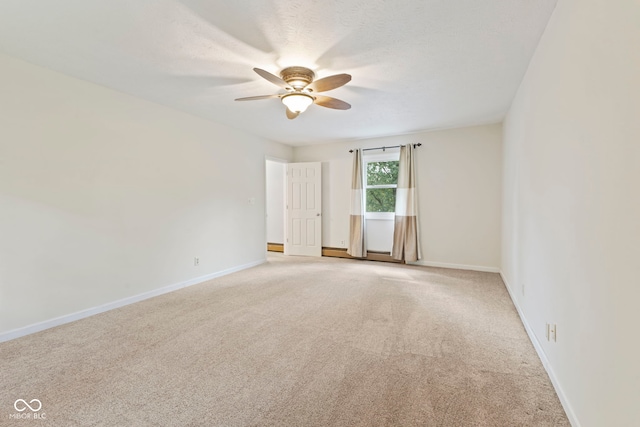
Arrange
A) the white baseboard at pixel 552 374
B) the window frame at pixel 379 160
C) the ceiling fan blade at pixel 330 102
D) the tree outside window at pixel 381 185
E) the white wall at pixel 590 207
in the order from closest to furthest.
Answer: the white wall at pixel 590 207
the white baseboard at pixel 552 374
the ceiling fan blade at pixel 330 102
the window frame at pixel 379 160
the tree outside window at pixel 381 185

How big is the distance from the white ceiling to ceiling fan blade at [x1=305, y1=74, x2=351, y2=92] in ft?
0.66

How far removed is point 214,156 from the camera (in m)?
4.51

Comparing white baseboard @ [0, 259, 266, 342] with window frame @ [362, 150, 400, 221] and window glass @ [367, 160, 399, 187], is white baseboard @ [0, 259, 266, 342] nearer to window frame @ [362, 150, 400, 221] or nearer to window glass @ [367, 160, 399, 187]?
window frame @ [362, 150, 400, 221]

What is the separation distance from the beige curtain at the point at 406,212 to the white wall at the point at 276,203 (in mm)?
3010

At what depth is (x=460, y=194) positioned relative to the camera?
196 inches

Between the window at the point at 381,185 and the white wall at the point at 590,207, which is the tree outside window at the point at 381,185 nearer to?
the window at the point at 381,185

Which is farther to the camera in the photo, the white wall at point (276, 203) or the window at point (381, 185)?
the white wall at point (276, 203)

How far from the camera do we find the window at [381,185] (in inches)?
224

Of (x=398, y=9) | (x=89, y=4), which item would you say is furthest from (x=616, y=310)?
(x=89, y=4)

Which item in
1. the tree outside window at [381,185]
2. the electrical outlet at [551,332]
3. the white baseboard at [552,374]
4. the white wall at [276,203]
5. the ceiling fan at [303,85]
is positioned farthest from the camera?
Answer: the white wall at [276,203]

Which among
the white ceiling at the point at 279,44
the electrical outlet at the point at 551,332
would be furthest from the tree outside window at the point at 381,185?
the electrical outlet at the point at 551,332

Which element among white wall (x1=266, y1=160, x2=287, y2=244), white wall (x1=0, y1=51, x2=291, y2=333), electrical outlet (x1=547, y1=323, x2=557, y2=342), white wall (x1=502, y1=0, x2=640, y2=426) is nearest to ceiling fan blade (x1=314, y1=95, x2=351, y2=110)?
white wall (x1=502, y1=0, x2=640, y2=426)

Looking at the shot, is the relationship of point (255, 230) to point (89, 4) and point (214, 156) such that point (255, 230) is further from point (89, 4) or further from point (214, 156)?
point (89, 4)

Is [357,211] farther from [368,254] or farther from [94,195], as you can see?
[94,195]
